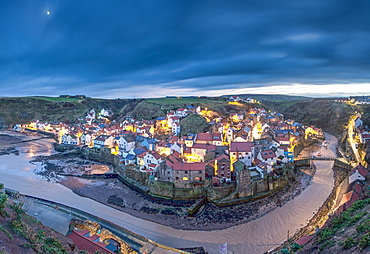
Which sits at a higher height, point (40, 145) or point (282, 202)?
point (40, 145)

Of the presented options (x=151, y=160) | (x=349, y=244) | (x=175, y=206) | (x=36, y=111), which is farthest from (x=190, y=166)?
(x=36, y=111)

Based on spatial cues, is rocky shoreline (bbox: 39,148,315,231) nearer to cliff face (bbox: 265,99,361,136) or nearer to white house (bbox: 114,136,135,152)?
white house (bbox: 114,136,135,152)

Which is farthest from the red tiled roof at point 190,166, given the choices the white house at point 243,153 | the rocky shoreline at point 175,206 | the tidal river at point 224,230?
the tidal river at point 224,230

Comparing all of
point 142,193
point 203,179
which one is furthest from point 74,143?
point 203,179

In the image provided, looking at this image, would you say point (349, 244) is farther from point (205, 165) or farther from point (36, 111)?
point (36, 111)

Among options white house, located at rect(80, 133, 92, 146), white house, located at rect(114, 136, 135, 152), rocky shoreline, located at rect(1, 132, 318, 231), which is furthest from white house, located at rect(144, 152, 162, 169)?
white house, located at rect(80, 133, 92, 146)

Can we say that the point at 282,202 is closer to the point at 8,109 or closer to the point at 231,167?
the point at 231,167

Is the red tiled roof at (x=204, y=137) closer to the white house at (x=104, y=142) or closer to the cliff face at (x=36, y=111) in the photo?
the white house at (x=104, y=142)

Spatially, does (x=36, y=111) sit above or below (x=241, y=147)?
above
